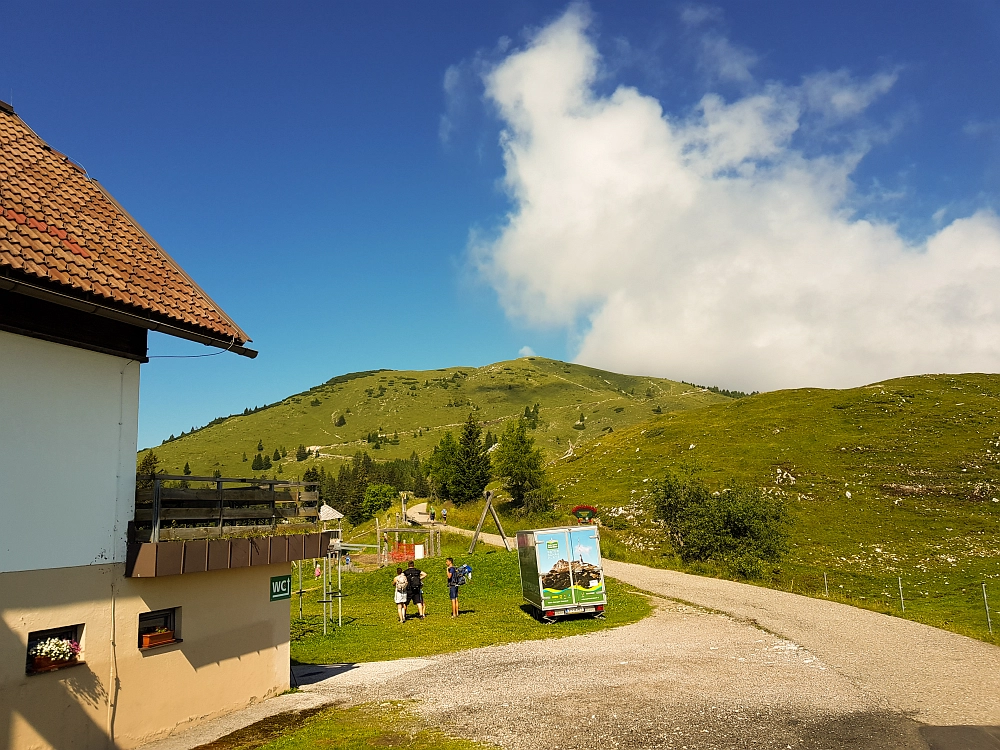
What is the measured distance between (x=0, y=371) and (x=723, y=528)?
38453 mm

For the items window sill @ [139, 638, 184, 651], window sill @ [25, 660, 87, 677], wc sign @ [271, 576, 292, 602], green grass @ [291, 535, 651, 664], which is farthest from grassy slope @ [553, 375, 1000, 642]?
window sill @ [25, 660, 87, 677]

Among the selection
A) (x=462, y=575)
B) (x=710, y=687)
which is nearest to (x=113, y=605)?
(x=710, y=687)

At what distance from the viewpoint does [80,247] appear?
11.0m

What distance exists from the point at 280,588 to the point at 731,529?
1279 inches

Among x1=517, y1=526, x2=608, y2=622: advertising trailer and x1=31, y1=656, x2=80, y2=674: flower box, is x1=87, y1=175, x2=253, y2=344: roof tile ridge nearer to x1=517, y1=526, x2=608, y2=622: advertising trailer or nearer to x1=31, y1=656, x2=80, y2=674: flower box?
x1=31, y1=656, x2=80, y2=674: flower box

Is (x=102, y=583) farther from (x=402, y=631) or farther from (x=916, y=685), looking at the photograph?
(x=916, y=685)

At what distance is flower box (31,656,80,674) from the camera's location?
30.2 ft

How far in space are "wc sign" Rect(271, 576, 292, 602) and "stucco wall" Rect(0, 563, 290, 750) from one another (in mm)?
149

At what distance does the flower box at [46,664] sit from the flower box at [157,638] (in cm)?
144

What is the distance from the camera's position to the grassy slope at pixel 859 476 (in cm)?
4428

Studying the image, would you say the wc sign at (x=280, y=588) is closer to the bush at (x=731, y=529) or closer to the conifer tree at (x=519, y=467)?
the bush at (x=731, y=529)

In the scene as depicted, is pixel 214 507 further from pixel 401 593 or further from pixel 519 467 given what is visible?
pixel 519 467

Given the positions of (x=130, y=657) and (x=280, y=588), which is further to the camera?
(x=280, y=588)

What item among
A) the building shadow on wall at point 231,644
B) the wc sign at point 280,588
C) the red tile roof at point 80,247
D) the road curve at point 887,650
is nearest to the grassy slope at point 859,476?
the road curve at point 887,650
